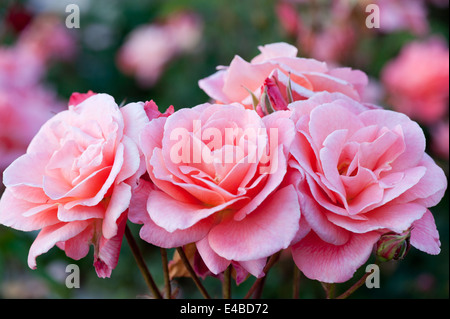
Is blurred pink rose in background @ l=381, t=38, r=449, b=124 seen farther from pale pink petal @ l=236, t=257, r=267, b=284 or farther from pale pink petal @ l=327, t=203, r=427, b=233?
pale pink petal @ l=236, t=257, r=267, b=284

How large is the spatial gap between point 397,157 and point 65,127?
1.48 feet

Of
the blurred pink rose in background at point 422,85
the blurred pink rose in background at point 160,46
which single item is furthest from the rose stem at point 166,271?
the blurred pink rose in background at point 160,46

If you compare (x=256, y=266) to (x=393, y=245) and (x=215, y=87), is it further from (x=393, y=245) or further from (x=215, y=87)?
(x=215, y=87)

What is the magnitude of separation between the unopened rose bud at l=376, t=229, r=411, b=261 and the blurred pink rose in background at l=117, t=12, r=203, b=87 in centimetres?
178

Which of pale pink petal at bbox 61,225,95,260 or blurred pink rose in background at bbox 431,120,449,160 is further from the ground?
pale pink petal at bbox 61,225,95,260

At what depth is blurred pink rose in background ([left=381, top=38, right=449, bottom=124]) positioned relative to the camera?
175 centimetres

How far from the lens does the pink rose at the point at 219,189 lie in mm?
571

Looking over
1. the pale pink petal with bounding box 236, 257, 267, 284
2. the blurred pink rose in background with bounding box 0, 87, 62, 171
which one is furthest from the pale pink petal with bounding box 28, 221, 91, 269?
the blurred pink rose in background with bounding box 0, 87, 62, 171

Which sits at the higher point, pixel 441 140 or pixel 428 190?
pixel 428 190

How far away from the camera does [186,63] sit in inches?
90.9

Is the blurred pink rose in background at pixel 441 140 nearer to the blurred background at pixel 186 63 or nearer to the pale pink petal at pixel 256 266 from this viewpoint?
the blurred background at pixel 186 63

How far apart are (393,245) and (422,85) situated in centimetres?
132

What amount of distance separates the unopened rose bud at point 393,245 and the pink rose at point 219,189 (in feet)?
0.41

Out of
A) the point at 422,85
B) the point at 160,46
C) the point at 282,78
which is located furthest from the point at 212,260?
the point at 160,46
